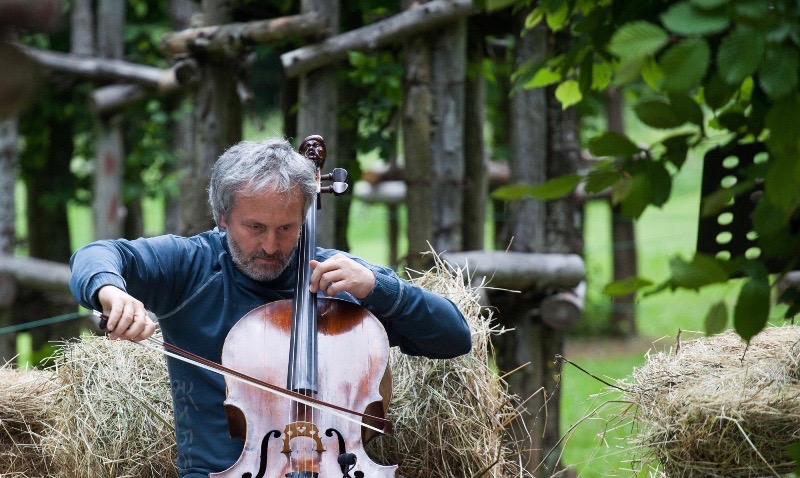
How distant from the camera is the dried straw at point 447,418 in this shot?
324 cm

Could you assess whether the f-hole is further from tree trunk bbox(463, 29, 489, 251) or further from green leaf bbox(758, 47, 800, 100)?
tree trunk bbox(463, 29, 489, 251)

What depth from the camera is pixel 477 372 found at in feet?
11.1

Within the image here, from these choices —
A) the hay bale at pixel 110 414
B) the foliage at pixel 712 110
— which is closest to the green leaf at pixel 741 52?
the foliage at pixel 712 110

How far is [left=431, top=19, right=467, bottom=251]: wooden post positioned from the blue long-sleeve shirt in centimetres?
176

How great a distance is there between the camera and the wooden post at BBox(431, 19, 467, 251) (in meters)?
4.86

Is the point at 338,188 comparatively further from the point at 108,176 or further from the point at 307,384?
the point at 108,176

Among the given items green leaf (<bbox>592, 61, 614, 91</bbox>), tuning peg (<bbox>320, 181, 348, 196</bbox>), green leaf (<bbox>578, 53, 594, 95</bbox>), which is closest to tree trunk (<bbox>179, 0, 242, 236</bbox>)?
tuning peg (<bbox>320, 181, 348, 196</bbox>)

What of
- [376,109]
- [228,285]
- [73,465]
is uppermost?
[376,109]

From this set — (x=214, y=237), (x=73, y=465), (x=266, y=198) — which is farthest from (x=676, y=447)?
(x=73, y=465)

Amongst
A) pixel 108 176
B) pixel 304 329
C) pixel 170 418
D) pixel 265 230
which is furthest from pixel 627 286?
pixel 108 176

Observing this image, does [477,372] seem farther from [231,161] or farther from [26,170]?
[26,170]

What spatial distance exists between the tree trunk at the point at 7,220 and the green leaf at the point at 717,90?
5804 mm

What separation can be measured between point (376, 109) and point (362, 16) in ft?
1.63

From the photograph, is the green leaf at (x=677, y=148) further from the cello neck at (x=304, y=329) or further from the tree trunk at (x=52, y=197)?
the tree trunk at (x=52, y=197)
